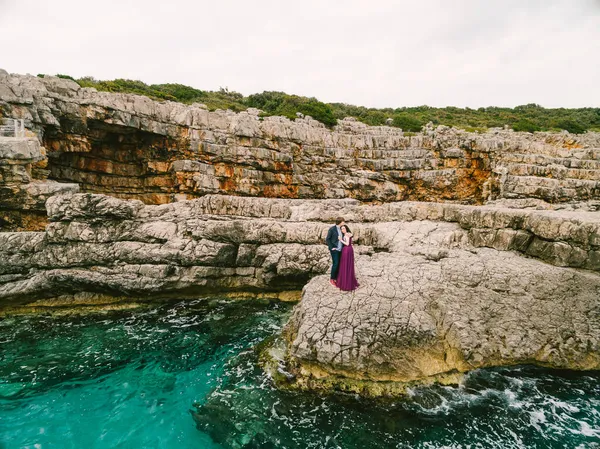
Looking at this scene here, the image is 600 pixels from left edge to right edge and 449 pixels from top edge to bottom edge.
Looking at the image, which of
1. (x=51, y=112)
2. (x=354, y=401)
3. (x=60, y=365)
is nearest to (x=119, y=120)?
(x=51, y=112)

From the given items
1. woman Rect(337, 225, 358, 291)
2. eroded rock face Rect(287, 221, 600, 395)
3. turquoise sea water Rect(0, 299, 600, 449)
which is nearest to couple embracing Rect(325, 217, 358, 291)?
woman Rect(337, 225, 358, 291)

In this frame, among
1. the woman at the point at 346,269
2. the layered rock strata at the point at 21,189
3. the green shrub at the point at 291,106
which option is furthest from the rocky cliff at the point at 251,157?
the green shrub at the point at 291,106

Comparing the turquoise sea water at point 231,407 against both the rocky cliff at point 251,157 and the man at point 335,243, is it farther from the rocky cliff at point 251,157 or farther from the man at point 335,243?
the rocky cliff at point 251,157

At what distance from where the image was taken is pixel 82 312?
44.8ft

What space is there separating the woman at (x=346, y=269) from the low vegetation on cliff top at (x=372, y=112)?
30.8m

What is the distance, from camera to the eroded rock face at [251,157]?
19547mm

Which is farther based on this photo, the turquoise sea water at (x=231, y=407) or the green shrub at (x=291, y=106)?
the green shrub at (x=291, y=106)

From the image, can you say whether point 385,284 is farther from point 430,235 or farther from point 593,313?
point 593,313

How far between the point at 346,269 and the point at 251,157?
1481 centimetres

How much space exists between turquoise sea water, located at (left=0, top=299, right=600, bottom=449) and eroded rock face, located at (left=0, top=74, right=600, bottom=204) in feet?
45.0

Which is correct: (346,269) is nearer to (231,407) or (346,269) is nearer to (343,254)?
(343,254)

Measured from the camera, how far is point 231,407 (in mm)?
8312

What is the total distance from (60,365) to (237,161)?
51.9 feet

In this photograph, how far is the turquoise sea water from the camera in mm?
7355
